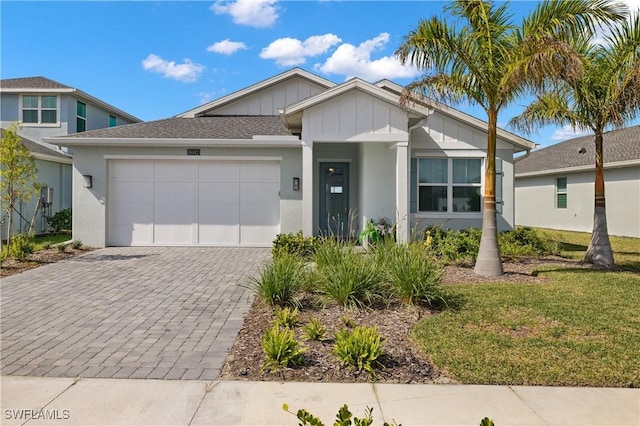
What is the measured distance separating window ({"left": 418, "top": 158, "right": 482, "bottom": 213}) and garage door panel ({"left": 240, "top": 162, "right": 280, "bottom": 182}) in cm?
427

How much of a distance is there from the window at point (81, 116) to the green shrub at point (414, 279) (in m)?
18.7

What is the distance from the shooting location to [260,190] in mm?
12641

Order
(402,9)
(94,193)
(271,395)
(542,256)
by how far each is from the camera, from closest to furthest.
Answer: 1. (271,395)
2. (402,9)
3. (542,256)
4. (94,193)

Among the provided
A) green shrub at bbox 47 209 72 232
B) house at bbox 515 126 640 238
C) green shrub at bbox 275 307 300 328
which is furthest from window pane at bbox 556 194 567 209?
green shrub at bbox 47 209 72 232

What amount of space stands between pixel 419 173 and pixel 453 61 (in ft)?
14.4

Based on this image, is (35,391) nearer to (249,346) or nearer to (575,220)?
(249,346)

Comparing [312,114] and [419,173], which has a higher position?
[312,114]

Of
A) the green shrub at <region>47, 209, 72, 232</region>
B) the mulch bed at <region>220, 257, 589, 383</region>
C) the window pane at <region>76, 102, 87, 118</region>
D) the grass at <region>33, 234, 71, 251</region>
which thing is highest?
the window pane at <region>76, 102, 87, 118</region>

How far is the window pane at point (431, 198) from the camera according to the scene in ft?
41.5

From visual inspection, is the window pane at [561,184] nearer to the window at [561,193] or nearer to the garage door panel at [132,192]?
the window at [561,193]

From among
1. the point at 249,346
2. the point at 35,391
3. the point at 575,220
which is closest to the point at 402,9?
the point at 249,346

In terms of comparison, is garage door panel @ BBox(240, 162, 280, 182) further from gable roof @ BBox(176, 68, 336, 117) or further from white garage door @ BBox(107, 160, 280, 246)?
gable roof @ BBox(176, 68, 336, 117)

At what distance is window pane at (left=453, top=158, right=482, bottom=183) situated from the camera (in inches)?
498

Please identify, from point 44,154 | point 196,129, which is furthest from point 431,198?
point 44,154
